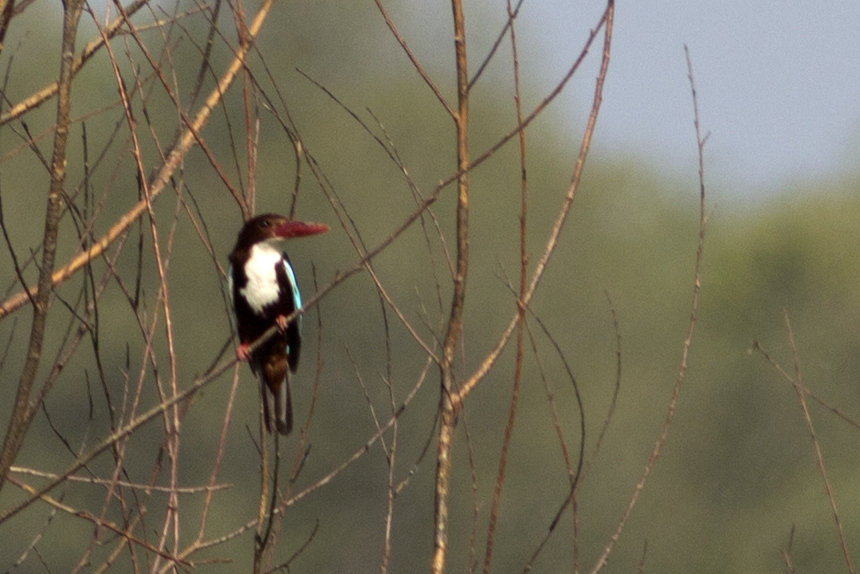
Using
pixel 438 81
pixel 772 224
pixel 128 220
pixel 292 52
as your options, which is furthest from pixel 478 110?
pixel 128 220

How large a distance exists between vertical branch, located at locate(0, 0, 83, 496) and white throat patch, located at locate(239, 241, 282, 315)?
91.0 inches

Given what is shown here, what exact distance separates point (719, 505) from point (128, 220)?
2341cm

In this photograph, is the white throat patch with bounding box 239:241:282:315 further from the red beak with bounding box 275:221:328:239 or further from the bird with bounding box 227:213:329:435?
the red beak with bounding box 275:221:328:239

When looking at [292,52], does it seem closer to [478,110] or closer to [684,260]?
[478,110]

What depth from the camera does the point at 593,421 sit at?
23828mm

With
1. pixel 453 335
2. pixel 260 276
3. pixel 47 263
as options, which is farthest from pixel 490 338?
pixel 47 263

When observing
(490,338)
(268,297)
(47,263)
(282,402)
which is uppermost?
(47,263)

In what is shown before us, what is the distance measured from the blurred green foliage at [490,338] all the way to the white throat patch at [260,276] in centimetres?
1544

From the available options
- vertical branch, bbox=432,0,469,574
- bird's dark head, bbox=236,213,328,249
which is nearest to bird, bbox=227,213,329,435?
bird's dark head, bbox=236,213,328,249

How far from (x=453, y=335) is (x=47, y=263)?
2.65 feet

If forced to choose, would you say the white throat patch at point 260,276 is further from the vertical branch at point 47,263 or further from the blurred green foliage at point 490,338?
the blurred green foliage at point 490,338

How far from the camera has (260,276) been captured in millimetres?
4648

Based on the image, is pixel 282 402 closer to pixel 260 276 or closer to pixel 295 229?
pixel 260 276

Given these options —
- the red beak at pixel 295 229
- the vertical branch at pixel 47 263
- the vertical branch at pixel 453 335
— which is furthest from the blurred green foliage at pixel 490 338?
the vertical branch at pixel 47 263
